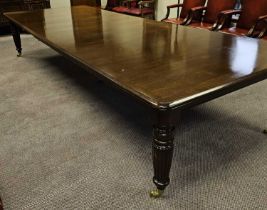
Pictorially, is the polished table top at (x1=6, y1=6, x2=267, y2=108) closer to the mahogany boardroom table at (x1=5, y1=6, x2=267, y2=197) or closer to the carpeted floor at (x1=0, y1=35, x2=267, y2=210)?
the mahogany boardroom table at (x1=5, y1=6, x2=267, y2=197)

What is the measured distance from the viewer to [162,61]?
1.45 meters

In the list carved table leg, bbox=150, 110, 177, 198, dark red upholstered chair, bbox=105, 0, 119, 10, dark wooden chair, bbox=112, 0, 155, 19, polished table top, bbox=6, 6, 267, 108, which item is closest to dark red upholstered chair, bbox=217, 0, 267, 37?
polished table top, bbox=6, 6, 267, 108

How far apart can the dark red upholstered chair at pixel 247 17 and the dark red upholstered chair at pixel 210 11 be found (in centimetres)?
18

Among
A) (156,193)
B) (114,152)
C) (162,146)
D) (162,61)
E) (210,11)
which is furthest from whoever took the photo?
(210,11)

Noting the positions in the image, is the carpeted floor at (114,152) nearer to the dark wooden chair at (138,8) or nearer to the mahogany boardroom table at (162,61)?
the mahogany boardroom table at (162,61)

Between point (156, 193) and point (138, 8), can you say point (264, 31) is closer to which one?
point (156, 193)

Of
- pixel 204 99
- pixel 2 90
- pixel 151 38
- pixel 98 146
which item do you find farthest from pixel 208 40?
pixel 2 90

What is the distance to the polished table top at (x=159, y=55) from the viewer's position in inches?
45.1

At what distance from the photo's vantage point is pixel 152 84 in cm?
117

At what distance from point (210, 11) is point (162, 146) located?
252 cm

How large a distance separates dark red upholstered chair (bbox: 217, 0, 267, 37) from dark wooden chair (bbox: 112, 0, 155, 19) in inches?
58.5

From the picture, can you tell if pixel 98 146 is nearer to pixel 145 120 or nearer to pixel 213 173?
pixel 145 120

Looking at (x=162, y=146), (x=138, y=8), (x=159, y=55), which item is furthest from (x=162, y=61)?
(x=138, y=8)

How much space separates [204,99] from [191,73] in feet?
0.67
